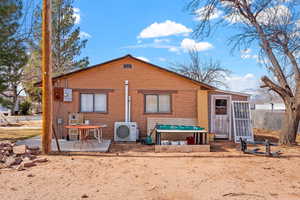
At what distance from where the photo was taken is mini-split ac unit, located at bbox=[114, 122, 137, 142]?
414 inches

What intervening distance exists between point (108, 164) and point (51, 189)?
216 centimetres

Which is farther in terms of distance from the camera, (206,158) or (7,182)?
(206,158)

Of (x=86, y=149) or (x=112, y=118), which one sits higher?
(x=112, y=118)

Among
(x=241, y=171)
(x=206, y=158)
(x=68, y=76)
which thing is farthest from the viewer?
(x=68, y=76)

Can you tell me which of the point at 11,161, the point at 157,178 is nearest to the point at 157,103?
the point at 157,178

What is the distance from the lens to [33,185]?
4.96 meters

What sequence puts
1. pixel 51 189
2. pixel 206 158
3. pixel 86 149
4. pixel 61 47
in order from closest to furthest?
pixel 51 189
pixel 206 158
pixel 86 149
pixel 61 47

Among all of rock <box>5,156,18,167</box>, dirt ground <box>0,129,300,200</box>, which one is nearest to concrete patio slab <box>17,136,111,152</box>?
dirt ground <box>0,129,300,200</box>

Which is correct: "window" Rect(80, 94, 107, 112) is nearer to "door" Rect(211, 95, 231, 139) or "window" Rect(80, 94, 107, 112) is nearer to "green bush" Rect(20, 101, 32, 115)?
"door" Rect(211, 95, 231, 139)

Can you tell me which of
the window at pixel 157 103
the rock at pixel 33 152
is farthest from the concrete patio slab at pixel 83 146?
the window at pixel 157 103

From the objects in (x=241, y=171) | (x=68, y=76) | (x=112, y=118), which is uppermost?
(x=68, y=76)

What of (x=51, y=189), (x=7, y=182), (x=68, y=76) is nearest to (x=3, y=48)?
(x=68, y=76)

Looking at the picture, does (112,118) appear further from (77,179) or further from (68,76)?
(77,179)

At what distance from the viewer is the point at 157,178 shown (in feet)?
18.2
